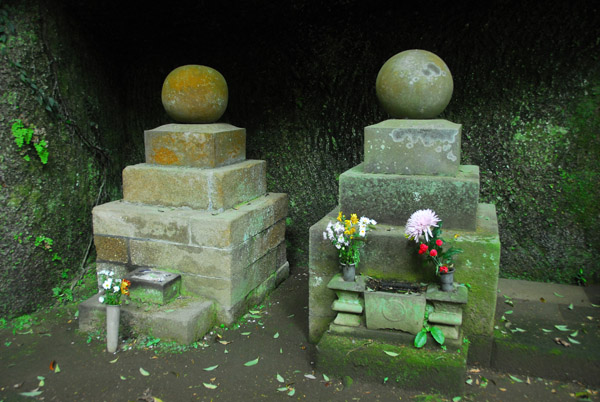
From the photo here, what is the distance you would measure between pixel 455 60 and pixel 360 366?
9.94 ft

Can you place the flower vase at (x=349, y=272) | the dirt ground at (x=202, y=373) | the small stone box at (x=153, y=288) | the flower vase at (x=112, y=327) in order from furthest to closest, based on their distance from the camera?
1. the small stone box at (x=153, y=288)
2. the flower vase at (x=112, y=327)
3. the flower vase at (x=349, y=272)
4. the dirt ground at (x=202, y=373)

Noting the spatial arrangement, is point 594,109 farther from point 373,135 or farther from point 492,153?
point 373,135

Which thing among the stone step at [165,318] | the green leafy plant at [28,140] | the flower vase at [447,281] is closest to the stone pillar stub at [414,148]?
the flower vase at [447,281]

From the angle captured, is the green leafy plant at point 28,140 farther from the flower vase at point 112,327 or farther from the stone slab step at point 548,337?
the stone slab step at point 548,337

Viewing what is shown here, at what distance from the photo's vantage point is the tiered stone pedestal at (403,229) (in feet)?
10.0

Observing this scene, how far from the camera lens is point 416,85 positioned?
10.9 feet

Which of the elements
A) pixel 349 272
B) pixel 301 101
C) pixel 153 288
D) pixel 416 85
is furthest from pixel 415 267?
pixel 301 101

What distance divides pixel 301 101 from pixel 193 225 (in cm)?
198

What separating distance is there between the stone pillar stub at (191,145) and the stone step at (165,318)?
3.83ft

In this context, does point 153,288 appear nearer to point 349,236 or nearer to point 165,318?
point 165,318

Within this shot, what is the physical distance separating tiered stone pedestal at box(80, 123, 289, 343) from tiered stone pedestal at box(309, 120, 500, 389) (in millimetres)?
747

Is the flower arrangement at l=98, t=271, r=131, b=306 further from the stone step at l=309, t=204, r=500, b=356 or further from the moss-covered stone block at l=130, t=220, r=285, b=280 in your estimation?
the stone step at l=309, t=204, r=500, b=356

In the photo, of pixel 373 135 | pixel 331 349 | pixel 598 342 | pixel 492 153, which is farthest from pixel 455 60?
pixel 331 349

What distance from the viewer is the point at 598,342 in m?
3.13
